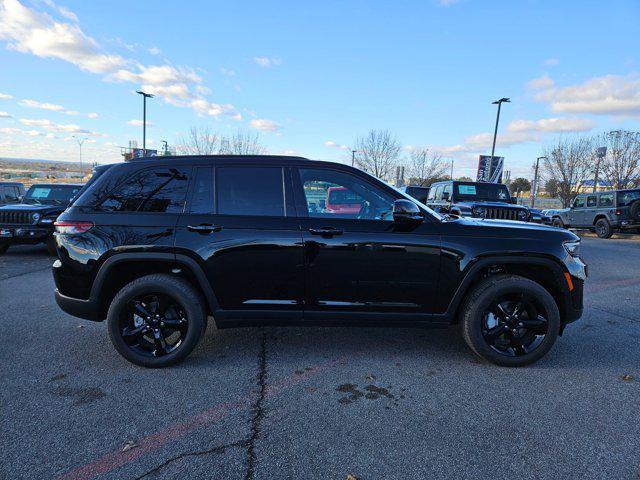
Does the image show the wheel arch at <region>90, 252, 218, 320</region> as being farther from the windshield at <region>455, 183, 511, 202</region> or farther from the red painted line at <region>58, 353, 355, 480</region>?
the windshield at <region>455, 183, 511, 202</region>

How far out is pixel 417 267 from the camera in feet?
11.7

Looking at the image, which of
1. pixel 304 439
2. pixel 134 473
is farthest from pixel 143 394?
pixel 304 439

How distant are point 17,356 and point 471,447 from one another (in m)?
4.00

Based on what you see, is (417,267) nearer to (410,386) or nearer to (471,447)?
(410,386)

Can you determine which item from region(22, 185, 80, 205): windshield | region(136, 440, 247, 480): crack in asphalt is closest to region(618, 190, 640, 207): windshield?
region(136, 440, 247, 480): crack in asphalt

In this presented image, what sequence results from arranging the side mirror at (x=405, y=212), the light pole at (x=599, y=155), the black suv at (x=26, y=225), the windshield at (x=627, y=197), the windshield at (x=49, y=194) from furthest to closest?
the light pole at (x=599, y=155)
the windshield at (x=627, y=197)
the windshield at (x=49, y=194)
the black suv at (x=26, y=225)
the side mirror at (x=405, y=212)

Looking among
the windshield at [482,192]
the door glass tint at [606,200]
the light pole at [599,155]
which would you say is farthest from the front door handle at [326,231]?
the light pole at [599,155]

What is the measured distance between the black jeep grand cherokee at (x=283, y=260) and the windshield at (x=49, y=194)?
8831 millimetres

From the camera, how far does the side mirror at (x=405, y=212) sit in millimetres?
3416

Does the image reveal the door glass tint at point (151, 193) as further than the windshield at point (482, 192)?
No

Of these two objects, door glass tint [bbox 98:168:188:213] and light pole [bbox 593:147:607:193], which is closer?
door glass tint [bbox 98:168:188:213]

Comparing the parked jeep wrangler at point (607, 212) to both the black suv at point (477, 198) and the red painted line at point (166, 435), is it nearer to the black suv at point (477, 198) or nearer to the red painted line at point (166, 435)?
the black suv at point (477, 198)

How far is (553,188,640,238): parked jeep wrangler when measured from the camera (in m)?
15.8

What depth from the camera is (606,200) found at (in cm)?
1694
